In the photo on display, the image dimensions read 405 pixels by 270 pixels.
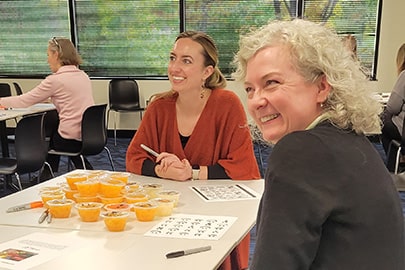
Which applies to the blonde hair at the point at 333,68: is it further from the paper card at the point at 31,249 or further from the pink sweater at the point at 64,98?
the pink sweater at the point at 64,98

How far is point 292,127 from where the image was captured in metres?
1.14

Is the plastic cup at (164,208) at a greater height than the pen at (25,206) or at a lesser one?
greater

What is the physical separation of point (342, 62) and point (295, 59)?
113 millimetres

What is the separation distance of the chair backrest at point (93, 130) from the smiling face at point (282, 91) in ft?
10.2

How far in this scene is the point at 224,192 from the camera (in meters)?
2.03

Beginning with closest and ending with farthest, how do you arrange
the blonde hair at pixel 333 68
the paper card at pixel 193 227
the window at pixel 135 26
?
1. the blonde hair at pixel 333 68
2. the paper card at pixel 193 227
3. the window at pixel 135 26

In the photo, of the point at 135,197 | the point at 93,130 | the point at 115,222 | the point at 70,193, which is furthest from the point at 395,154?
the point at 115,222

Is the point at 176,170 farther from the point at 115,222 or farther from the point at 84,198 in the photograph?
the point at 115,222

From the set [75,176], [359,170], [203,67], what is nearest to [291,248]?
[359,170]

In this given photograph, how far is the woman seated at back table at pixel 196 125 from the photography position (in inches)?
90.1

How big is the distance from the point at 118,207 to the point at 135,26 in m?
5.60

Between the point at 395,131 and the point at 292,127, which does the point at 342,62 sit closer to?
the point at 292,127

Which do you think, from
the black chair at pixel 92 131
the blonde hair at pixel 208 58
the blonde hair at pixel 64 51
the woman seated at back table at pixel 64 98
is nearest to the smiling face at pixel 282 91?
the blonde hair at pixel 208 58

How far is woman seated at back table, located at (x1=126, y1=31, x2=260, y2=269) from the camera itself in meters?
2.29
